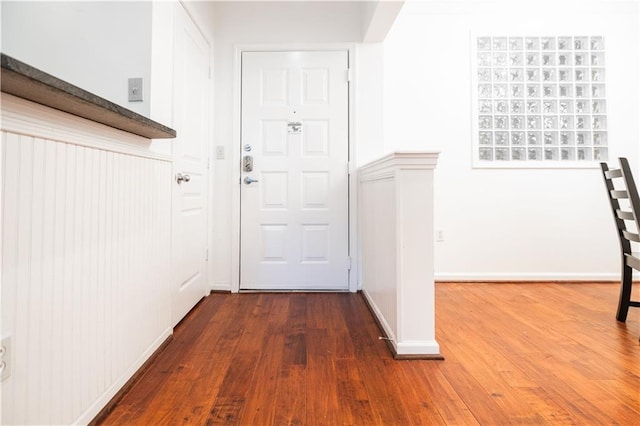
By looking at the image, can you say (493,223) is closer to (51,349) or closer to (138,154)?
(138,154)

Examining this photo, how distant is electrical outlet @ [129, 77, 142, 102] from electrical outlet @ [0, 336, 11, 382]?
3.62 feet

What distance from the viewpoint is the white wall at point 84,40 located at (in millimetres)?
1369

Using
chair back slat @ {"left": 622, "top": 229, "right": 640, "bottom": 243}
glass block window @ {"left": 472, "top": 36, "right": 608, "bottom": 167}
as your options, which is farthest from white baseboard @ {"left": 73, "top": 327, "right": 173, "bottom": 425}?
glass block window @ {"left": 472, "top": 36, "right": 608, "bottom": 167}

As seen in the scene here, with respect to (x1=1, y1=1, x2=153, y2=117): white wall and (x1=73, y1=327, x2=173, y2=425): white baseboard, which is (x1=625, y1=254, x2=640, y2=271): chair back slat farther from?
(x1=1, y1=1, x2=153, y2=117): white wall

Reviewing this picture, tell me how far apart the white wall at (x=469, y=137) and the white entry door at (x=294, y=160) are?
1.96ft

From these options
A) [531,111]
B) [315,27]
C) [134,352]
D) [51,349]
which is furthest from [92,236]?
[531,111]

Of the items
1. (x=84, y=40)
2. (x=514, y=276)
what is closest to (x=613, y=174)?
(x=514, y=276)

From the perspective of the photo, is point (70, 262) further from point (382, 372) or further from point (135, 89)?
point (382, 372)

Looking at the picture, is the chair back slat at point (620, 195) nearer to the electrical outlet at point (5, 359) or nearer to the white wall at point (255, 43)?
the white wall at point (255, 43)

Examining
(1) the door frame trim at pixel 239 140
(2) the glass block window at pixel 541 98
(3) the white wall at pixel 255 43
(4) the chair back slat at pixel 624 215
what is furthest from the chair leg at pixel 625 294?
(3) the white wall at pixel 255 43

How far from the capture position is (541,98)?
108 inches

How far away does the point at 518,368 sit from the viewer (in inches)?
52.6

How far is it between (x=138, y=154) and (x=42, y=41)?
2.30 ft

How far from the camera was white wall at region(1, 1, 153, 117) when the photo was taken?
1.37 meters
